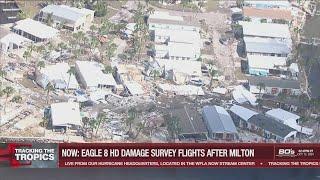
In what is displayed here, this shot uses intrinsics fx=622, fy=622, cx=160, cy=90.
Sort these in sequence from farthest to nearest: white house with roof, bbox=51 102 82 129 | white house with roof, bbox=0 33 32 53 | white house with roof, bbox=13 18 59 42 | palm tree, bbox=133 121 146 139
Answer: white house with roof, bbox=13 18 59 42 < white house with roof, bbox=0 33 32 53 < palm tree, bbox=133 121 146 139 < white house with roof, bbox=51 102 82 129

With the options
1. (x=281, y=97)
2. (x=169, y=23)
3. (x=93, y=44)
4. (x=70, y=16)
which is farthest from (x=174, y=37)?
(x=281, y=97)

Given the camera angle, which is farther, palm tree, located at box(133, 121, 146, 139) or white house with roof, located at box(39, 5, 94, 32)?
white house with roof, located at box(39, 5, 94, 32)

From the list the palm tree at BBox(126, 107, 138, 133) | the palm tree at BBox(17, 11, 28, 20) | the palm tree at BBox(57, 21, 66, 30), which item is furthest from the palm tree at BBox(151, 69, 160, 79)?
the palm tree at BBox(17, 11, 28, 20)

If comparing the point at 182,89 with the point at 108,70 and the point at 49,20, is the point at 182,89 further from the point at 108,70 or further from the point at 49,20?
the point at 49,20

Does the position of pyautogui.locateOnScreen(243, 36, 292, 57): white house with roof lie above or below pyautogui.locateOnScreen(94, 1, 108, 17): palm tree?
below

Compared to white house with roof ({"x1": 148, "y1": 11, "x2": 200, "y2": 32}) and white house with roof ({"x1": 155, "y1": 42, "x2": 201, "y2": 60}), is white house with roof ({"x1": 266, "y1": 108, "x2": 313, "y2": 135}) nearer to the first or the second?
white house with roof ({"x1": 155, "y1": 42, "x2": 201, "y2": 60})

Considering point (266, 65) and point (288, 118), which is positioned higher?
point (266, 65)

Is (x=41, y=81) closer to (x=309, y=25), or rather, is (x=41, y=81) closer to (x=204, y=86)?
(x=204, y=86)
